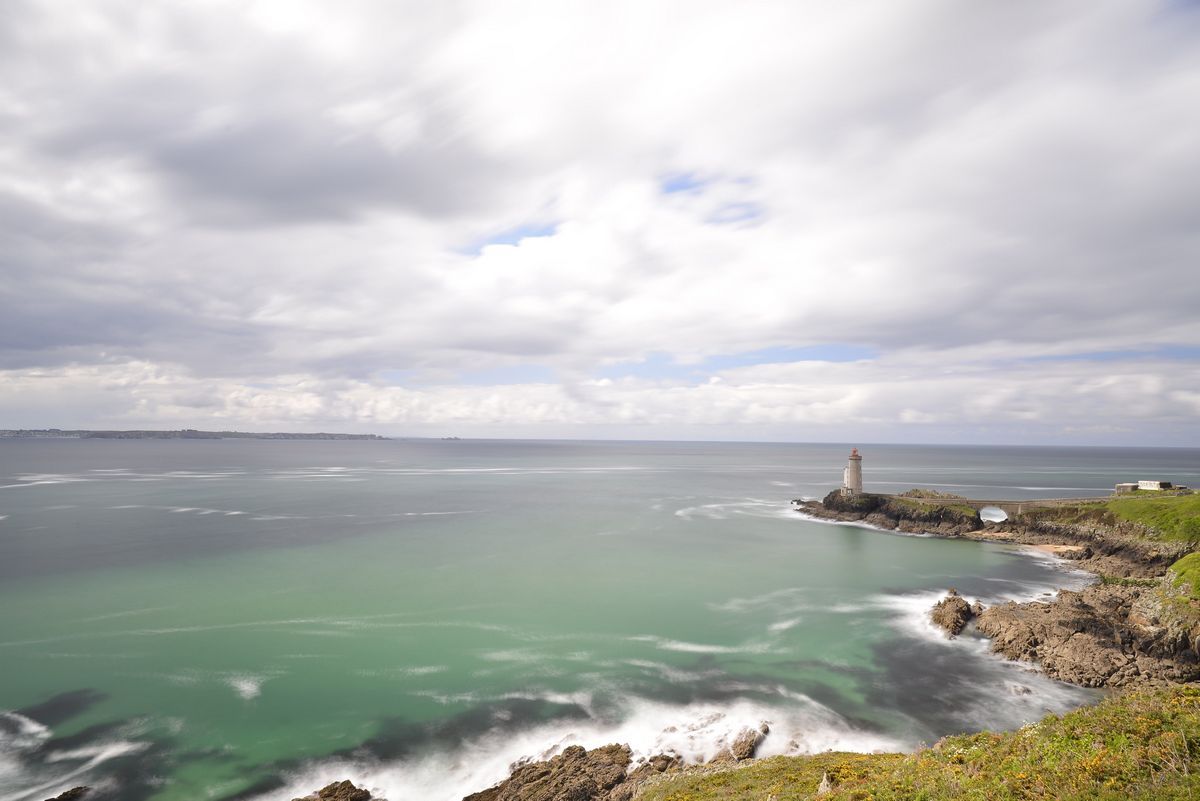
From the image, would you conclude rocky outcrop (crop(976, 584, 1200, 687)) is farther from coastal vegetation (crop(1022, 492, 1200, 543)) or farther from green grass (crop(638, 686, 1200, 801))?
coastal vegetation (crop(1022, 492, 1200, 543))

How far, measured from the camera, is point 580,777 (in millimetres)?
19359

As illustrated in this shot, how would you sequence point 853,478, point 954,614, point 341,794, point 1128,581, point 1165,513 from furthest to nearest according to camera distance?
point 853,478 < point 1165,513 < point 1128,581 < point 954,614 < point 341,794

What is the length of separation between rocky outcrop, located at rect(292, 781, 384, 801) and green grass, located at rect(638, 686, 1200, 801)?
9601 millimetres

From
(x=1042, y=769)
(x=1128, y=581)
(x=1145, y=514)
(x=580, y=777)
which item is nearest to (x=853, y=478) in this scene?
(x=1145, y=514)

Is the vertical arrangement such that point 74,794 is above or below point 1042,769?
below

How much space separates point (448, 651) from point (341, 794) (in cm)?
1315

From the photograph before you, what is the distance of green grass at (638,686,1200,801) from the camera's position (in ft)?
39.9

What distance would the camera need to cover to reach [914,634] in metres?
34.7

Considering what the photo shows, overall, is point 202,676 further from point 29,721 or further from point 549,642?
point 549,642

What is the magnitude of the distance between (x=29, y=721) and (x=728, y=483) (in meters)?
130

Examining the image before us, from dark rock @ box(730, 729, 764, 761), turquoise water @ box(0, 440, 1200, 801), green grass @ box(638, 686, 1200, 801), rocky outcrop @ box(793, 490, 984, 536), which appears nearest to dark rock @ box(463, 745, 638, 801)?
turquoise water @ box(0, 440, 1200, 801)

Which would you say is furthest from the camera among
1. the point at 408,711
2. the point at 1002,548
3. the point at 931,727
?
the point at 1002,548

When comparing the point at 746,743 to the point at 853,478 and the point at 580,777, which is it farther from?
the point at 853,478

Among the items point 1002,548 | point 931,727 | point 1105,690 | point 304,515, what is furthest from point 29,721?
point 1002,548
